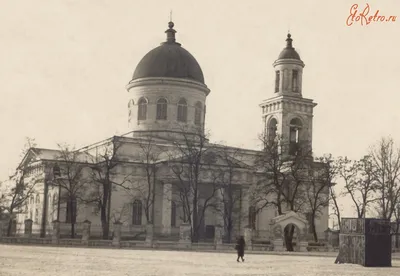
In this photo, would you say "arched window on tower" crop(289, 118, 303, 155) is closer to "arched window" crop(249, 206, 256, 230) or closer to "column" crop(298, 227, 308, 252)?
"arched window" crop(249, 206, 256, 230)

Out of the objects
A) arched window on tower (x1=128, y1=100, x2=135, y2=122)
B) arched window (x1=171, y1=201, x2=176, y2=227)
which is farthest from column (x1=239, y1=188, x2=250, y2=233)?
arched window on tower (x1=128, y1=100, x2=135, y2=122)

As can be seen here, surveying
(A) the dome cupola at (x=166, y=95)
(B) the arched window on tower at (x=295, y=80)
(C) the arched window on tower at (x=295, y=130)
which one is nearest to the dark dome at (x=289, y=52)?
(B) the arched window on tower at (x=295, y=80)

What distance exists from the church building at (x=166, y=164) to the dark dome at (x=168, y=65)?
80 mm

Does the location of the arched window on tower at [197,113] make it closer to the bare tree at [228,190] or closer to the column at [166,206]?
the bare tree at [228,190]

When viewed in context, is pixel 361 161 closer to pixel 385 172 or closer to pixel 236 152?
pixel 385 172

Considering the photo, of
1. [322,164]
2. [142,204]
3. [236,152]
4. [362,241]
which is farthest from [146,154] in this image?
[362,241]

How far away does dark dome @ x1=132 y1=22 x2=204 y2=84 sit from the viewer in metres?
56.3

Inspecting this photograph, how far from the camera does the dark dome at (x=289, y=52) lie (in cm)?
5431

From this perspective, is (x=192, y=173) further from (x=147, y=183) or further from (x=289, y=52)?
(x=289, y=52)

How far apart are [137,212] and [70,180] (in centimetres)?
741

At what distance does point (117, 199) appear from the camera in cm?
5244

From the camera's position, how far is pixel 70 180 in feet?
155

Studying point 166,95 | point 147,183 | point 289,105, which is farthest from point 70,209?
point 289,105

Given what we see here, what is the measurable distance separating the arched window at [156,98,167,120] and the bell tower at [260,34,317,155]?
8090 millimetres
